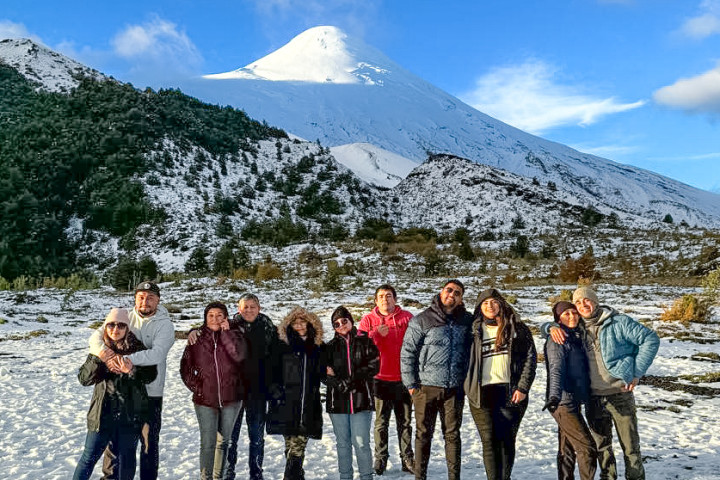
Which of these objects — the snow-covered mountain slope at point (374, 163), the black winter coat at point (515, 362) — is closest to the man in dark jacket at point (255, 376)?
the black winter coat at point (515, 362)

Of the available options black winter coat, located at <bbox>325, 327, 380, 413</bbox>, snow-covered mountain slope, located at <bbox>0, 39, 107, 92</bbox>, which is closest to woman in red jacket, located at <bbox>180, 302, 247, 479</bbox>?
black winter coat, located at <bbox>325, 327, 380, 413</bbox>

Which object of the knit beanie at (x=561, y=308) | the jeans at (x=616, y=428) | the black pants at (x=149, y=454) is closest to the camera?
the black pants at (x=149, y=454)

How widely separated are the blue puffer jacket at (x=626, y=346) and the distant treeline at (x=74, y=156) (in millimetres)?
28858

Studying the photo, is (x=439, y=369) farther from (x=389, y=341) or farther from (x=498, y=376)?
(x=389, y=341)

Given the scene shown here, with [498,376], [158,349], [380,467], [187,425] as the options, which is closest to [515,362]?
[498,376]

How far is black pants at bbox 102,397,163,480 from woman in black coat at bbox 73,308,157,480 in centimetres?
8

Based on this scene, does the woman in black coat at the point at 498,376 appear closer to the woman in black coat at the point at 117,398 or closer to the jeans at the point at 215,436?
the jeans at the point at 215,436

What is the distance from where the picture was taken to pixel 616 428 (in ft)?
13.8

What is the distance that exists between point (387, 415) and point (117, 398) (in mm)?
2414

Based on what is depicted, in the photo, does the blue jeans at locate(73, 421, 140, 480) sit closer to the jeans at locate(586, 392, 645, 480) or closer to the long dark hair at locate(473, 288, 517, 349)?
the long dark hair at locate(473, 288, 517, 349)

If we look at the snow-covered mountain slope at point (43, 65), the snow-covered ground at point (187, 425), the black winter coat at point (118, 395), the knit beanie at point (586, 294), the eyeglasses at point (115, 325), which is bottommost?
the snow-covered ground at point (187, 425)

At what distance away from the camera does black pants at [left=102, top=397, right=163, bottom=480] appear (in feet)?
13.3

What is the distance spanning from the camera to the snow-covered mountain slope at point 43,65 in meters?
46.4

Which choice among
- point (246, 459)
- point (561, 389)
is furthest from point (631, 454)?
point (246, 459)
